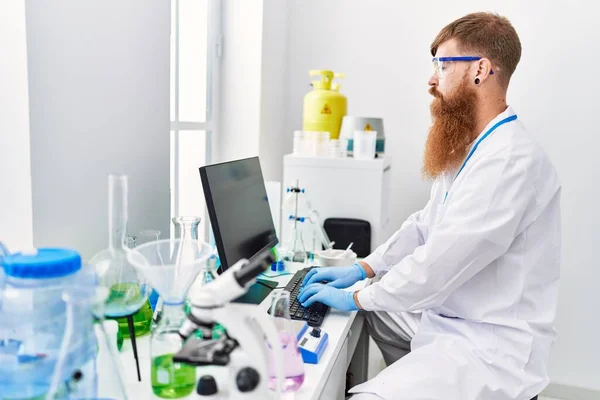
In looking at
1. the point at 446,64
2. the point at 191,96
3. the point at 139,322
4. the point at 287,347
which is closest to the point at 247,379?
the point at 287,347

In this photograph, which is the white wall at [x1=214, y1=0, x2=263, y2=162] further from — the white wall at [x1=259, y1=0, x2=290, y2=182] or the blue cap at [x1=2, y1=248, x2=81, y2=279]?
the blue cap at [x1=2, y1=248, x2=81, y2=279]

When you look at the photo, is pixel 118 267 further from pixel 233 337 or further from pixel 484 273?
pixel 484 273

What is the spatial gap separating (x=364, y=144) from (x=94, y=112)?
1.29m

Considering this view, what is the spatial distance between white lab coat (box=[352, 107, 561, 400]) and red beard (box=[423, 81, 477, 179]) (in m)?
0.16

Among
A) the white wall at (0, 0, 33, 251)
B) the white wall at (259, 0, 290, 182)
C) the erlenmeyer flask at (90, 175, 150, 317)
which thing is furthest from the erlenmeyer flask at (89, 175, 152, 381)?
the white wall at (259, 0, 290, 182)

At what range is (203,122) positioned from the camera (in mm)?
2287

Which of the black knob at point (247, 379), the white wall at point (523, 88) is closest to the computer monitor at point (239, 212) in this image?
the black knob at point (247, 379)

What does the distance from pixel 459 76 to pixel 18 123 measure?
4.21 ft

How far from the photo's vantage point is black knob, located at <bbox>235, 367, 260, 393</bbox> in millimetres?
792

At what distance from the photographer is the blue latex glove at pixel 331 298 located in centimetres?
147

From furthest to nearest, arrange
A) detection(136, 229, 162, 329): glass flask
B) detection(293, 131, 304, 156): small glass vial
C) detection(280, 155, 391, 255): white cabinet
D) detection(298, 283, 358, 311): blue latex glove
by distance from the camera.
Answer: detection(293, 131, 304, 156): small glass vial < detection(280, 155, 391, 255): white cabinet < detection(298, 283, 358, 311): blue latex glove < detection(136, 229, 162, 329): glass flask

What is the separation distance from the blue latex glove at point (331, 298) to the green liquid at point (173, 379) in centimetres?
58

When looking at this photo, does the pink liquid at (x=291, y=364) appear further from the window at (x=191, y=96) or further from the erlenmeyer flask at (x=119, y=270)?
the window at (x=191, y=96)

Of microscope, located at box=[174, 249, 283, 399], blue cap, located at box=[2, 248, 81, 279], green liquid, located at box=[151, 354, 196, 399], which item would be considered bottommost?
green liquid, located at box=[151, 354, 196, 399]
